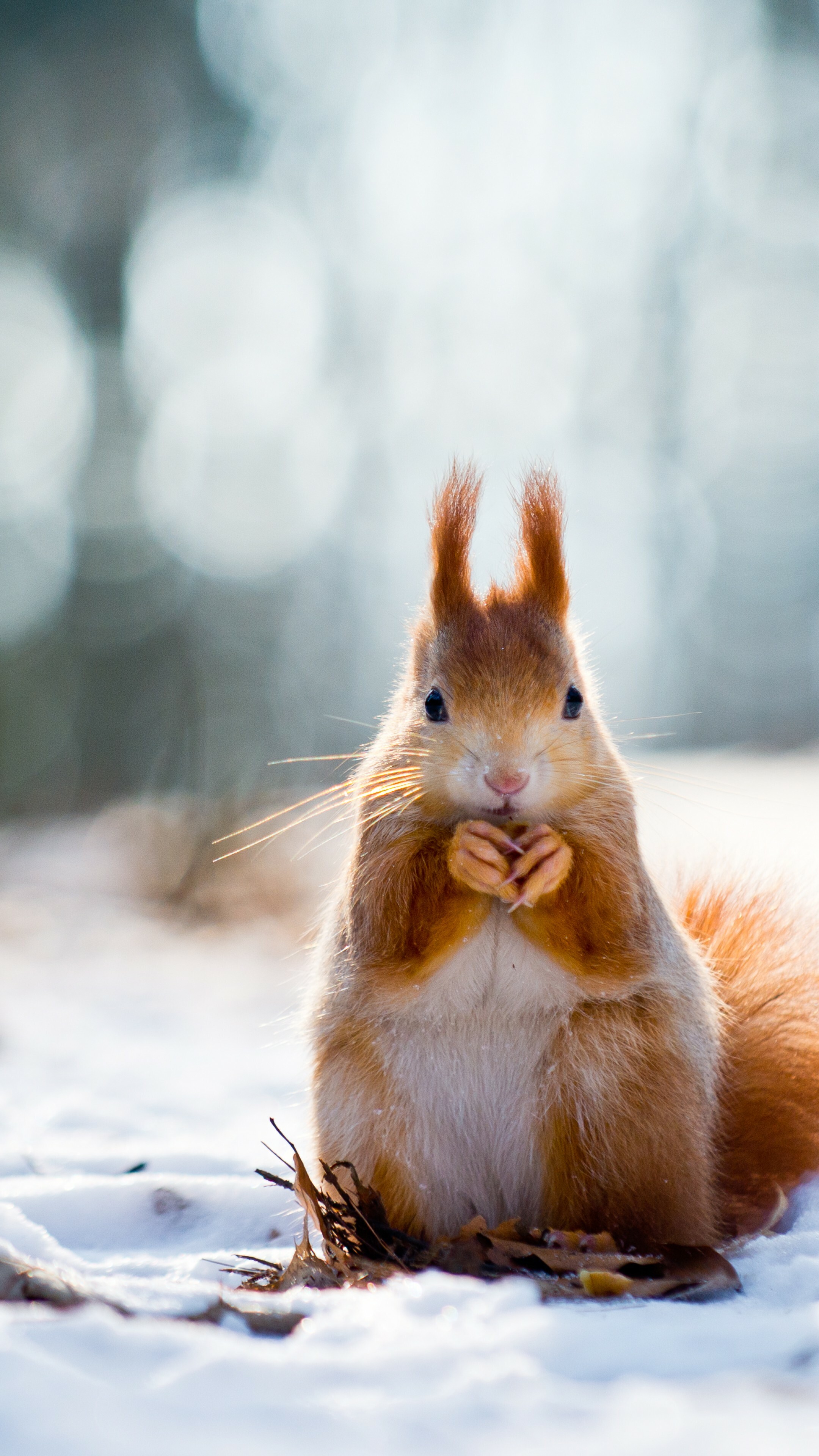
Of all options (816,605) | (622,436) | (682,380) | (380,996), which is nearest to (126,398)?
(622,436)

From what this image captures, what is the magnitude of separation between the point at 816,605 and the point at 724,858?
5700 millimetres

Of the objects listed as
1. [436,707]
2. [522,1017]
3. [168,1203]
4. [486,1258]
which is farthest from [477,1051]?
[168,1203]

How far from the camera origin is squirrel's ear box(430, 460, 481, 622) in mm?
1416

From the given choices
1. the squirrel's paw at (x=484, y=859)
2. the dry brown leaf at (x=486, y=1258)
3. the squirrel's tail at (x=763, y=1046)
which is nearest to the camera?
the dry brown leaf at (x=486, y=1258)

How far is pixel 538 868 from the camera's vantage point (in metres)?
1.08

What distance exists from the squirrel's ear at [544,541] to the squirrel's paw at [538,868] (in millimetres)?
421

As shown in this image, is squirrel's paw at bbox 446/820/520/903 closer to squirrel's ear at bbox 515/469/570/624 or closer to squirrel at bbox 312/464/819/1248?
squirrel at bbox 312/464/819/1248

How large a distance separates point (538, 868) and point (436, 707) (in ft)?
1.00

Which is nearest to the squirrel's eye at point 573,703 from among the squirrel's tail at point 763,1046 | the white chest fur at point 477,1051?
the white chest fur at point 477,1051

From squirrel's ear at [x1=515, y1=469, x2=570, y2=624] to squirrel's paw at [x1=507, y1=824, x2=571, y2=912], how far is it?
16.6 inches

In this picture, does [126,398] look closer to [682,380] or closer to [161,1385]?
[682,380]

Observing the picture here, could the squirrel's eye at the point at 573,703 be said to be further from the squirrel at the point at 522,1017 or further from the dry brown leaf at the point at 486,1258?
the dry brown leaf at the point at 486,1258

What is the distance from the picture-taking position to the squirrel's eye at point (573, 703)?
1.31 metres

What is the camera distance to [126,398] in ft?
23.7
